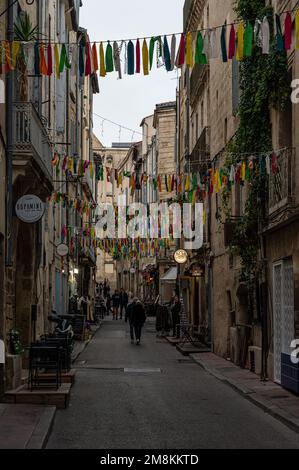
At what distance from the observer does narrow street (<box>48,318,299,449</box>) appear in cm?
1198

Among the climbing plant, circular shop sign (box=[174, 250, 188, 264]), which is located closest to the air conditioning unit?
the climbing plant

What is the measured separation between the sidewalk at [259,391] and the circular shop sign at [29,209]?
5.27 m

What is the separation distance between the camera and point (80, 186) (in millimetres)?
52000

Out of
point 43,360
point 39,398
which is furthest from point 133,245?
point 39,398

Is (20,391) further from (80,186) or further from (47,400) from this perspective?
(80,186)

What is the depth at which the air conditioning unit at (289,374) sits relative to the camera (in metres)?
17.4

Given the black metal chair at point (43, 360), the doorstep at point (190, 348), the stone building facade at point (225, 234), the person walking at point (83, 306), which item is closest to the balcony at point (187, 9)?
the stone building facade at point (225, 234)

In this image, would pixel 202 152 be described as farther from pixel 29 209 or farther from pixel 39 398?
pixel 39 398

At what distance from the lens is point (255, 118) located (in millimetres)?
21188

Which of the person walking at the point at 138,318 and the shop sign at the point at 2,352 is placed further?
the person walking at the point at 138,318

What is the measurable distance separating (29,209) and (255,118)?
599cm

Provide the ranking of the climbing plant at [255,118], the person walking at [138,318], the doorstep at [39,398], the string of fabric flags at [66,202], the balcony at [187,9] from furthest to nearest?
the balcony at [187,9] < the person walking at [138,318] < the string of fabric flags at [66,202] < the climbing plant at [255,118] < the doorstep at [39,398]

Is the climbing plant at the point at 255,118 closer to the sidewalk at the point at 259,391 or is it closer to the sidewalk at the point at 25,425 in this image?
the sidewalk at the point at 259,391
